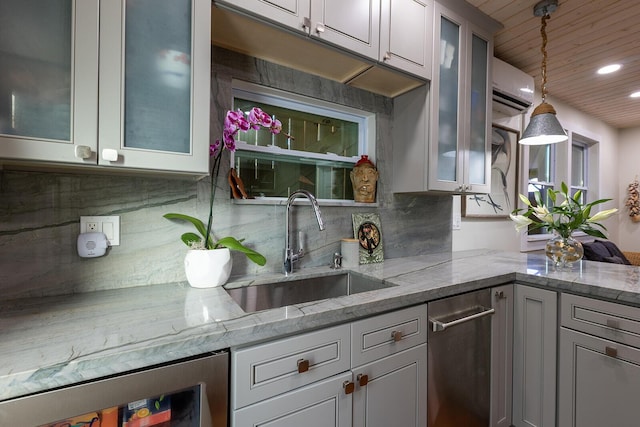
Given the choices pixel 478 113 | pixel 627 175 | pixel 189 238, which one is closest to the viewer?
pixel 189 238

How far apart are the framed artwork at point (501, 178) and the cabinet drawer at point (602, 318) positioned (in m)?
1.22

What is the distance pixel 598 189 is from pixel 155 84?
523cm

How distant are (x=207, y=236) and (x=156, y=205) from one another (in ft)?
0.82

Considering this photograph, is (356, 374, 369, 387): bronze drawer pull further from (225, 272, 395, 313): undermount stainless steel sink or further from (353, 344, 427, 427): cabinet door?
(225, 272, 395, 313): undermount stainless steel sink

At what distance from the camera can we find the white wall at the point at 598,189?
2.49 m

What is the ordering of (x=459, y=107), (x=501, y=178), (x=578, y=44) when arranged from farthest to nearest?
1. (x=501, y=178)
2. (x=578, y=44)
3. (x=459, y=107)

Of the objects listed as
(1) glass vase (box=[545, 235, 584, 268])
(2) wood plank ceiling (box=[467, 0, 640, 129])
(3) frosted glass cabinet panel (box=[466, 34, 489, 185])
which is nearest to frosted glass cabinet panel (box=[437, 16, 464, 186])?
(3) frosted glass cabinet panel (box=[466, 34, 489, 185])

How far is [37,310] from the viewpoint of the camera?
0.89 metres

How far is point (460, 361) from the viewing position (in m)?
1.32

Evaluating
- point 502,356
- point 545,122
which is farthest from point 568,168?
point 502,356

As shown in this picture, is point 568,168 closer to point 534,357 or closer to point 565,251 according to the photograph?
A: point 565,251

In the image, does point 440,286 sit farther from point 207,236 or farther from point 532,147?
point 532,147

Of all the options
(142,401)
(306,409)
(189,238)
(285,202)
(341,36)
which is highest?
(341,36)

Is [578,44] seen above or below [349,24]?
above
